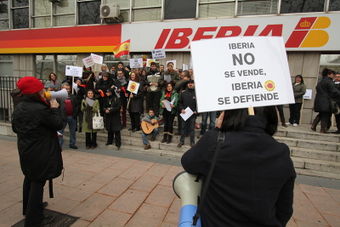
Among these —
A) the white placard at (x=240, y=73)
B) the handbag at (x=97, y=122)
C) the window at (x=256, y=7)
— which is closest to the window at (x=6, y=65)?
the handbag at (x=97, y=122)

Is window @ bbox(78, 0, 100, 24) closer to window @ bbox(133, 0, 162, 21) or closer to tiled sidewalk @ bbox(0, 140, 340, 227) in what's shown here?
window @ bbox(133, 0, 162, 21)

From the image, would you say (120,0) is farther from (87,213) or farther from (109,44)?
(87,213)

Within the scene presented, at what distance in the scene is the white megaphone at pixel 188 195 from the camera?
1248 millimetres

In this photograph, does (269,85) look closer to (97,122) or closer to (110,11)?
(97,122)

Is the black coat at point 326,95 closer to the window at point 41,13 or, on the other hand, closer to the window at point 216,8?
the window at point 216,8

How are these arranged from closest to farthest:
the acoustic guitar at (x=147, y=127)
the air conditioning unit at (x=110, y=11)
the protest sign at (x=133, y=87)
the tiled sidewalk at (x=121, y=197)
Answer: the tiled sidewalk at (x=121, y=197), the acoustic guitar at (x=147, y=127), the protest sign at (x=133, y=87), the air conditioning unit at (x=110, y=11)

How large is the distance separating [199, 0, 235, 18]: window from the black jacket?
5.06m

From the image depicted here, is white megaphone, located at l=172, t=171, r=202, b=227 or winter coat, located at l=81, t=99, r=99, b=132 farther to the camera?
winter coat, located at l=81, t=99, r=99, b=132

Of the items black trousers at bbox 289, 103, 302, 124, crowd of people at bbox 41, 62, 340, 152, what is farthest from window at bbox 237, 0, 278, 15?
black trousers at bbox 289, 103, 302, 124

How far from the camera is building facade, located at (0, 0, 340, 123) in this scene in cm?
784

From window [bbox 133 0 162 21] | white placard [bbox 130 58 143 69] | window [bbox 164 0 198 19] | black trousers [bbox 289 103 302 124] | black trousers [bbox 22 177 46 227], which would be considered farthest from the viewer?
window [bbox 133 0 162 21]

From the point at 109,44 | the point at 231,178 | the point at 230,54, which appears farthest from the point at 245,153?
the point at 109,44

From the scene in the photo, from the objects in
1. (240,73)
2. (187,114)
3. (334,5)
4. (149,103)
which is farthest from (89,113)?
(334,5)

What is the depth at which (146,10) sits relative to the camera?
33.2ft
